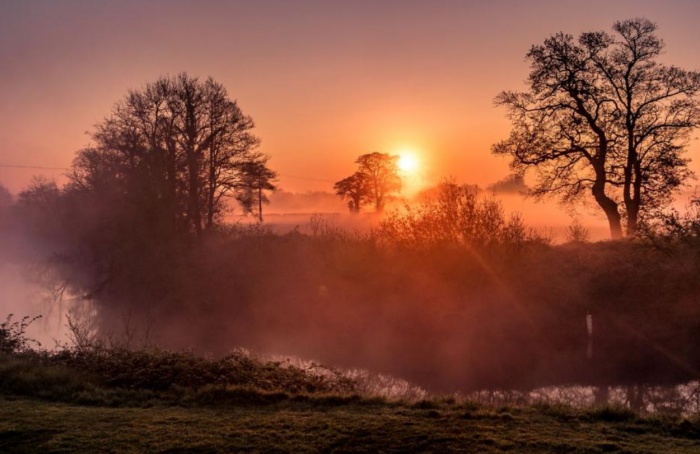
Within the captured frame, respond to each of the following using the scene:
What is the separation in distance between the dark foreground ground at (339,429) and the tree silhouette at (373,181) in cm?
4810

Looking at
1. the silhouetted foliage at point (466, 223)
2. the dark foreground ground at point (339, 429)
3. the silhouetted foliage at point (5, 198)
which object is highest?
the silhouetted foliage at point (5, 198)

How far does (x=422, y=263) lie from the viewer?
27.3 meters

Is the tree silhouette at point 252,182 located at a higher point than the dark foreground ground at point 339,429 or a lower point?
higher

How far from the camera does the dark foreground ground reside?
291 inches

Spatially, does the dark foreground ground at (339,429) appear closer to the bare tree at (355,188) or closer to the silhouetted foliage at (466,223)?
the silhouetted foliage at (466,223)

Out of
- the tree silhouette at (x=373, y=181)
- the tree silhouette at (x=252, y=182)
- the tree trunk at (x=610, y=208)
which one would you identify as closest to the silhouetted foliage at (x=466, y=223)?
the tree trunk at (x=610, y=208)

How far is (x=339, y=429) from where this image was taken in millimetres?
8164

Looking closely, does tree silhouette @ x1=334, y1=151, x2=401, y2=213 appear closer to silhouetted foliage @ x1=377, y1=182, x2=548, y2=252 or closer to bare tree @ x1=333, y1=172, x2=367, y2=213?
bare tree @ x1=333, y1=172, x2=367, y2=213

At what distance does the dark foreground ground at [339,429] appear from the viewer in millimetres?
7395

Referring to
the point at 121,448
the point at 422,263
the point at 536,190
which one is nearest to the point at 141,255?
the point at 422,263

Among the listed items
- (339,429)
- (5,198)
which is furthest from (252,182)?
(5,198)

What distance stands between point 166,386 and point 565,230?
27.7 metres

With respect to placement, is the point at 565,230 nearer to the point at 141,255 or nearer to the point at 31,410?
the point at 141,255

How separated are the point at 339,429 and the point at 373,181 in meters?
50.2
